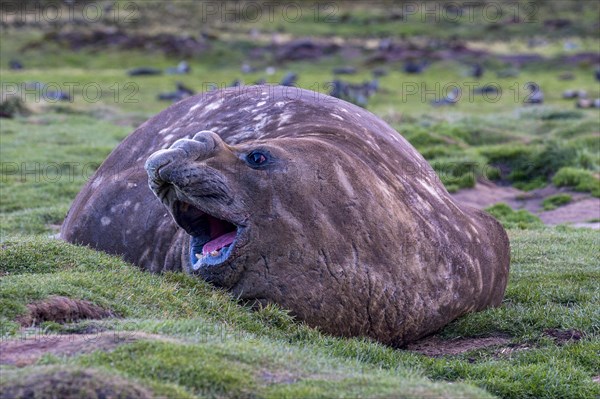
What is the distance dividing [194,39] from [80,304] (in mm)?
47593

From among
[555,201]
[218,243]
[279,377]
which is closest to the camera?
[279,377]

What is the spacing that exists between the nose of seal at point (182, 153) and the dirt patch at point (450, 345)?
2.06 meters

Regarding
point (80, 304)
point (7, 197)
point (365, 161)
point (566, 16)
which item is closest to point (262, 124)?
point (365, 161)

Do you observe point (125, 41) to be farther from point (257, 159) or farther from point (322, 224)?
point (322, 224)

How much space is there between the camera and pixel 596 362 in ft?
21.8

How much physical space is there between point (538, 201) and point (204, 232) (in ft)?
30.6

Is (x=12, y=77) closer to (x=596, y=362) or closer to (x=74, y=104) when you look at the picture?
(x=74, y=104)

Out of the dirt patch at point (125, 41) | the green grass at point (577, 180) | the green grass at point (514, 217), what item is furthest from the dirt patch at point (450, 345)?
the dirt patch at point (125, 41)

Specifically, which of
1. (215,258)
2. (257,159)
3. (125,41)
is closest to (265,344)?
(215,258)

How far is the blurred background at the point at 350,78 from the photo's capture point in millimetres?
16000

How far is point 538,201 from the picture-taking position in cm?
1517

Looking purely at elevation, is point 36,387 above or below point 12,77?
above

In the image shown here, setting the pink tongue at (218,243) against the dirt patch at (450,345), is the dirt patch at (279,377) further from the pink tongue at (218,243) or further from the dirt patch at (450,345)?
the dirt patch at (450,345)

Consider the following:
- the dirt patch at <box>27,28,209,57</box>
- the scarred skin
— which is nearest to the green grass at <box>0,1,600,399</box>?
the scarred skin
